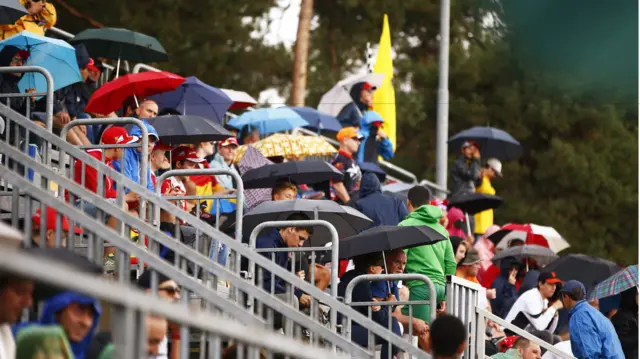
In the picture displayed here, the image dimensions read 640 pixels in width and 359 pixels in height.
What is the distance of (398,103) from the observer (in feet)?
119

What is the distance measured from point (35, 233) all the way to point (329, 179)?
23.9 feet

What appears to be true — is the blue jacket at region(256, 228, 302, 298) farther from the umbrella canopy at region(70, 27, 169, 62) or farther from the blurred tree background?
the blurred tree background

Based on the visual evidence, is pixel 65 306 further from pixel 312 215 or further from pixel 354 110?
pixel 354 110

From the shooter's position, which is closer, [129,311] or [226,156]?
[129,311]

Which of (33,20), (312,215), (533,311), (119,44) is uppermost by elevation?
(33,20)

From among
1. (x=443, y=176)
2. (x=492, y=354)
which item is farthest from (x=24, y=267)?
(x=443, y=176)

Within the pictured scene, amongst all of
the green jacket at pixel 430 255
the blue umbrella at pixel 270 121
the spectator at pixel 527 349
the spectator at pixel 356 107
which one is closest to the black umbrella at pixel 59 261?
the green jacket at pixel 430 255

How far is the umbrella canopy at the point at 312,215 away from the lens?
1285 centimetres

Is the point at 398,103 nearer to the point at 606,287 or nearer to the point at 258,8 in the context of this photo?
the point at 258,8

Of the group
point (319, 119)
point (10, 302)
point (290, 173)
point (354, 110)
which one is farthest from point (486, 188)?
point (10, 302)

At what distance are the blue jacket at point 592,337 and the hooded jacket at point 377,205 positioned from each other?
96.3 inches

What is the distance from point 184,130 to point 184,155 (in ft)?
1.49

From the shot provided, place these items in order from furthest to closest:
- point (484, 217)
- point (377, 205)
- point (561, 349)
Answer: point (484, 217) → point (377, 205) → point (561, 349)

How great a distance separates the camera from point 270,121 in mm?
20531
